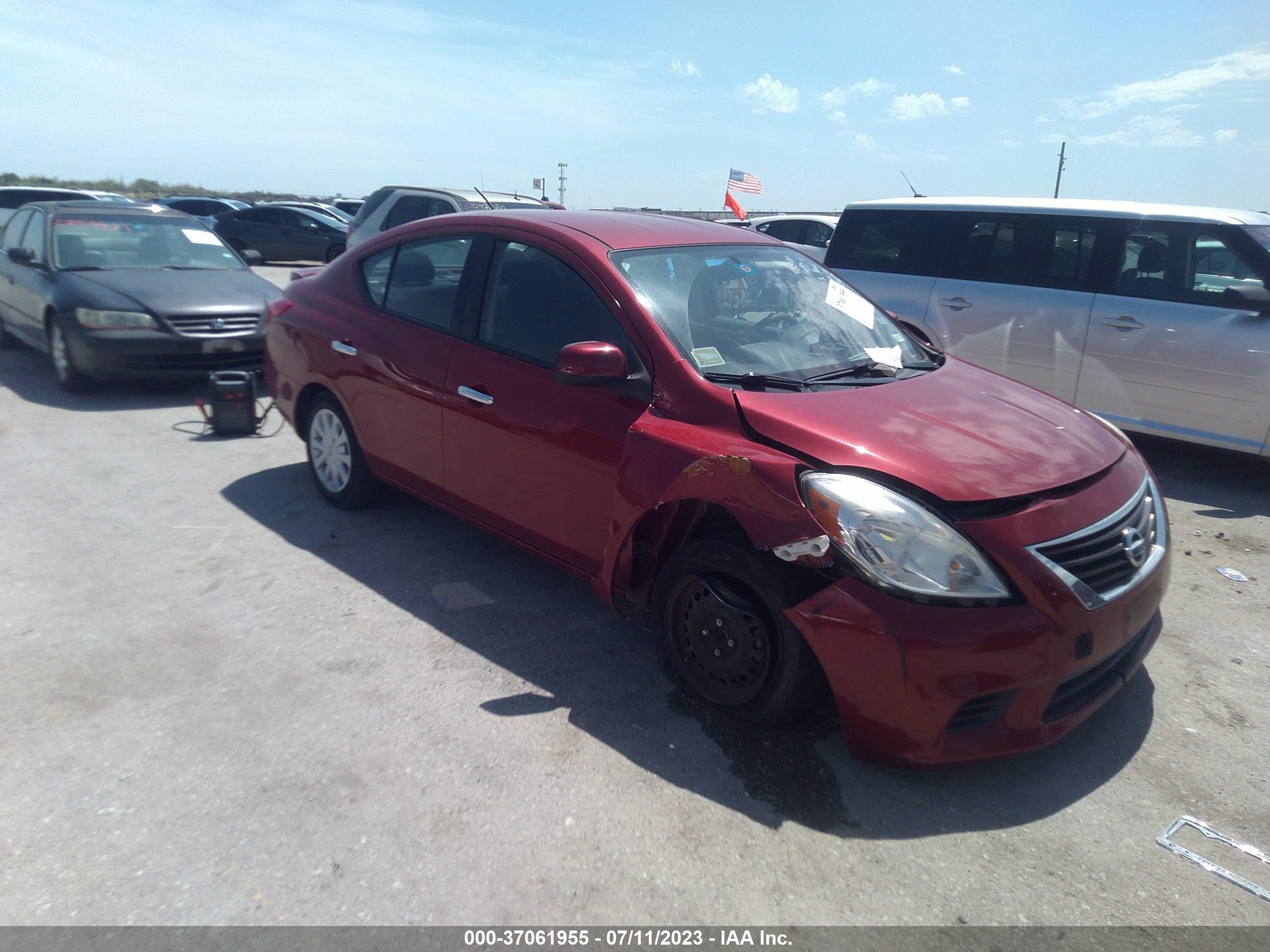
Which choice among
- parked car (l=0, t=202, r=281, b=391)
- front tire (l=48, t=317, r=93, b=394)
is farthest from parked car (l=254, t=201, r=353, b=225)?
front tire (l=48, t=317, r=93, b=394)

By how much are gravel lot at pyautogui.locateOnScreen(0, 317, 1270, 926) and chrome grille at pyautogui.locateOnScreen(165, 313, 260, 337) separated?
3514 millimetres

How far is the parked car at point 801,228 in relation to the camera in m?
15.5

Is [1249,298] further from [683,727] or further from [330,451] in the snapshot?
[330,451]

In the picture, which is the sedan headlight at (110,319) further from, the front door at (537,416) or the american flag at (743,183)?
the american flag at (743,183)

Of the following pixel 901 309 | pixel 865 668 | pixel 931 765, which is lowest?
pixel 931 765

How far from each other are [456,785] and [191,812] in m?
0.81

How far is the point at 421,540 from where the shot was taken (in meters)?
4.91

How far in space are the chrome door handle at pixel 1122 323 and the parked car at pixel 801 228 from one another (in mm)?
9261

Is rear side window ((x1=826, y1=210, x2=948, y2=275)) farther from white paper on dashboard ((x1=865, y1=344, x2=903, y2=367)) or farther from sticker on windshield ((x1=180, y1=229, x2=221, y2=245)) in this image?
sticker on windshield ((x1=180, y1=229, x2=221, y2=245))

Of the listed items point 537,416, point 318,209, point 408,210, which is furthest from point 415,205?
point 318,209

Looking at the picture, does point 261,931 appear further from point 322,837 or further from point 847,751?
point 847,751

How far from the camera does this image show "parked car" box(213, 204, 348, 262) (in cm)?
2247

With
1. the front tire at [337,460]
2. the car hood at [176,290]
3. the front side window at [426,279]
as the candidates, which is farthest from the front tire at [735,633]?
the car hood at [176,290]

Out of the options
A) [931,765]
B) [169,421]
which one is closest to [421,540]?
[931,765]
